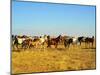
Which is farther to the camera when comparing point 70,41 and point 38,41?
point 70,41

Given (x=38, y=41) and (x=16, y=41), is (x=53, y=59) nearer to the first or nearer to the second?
(x=38, y=41)

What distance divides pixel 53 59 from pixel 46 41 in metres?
0.21

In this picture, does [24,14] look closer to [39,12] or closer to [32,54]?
[39,12]

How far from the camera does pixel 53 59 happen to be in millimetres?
2795

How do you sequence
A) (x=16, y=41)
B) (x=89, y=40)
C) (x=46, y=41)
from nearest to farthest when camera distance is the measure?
(x=16, y=41) → (x=46, y=41) → (x=89, y=40)

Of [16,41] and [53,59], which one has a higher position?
[16,41]

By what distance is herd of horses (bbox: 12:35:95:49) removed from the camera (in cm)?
265

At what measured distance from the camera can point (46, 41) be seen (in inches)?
109

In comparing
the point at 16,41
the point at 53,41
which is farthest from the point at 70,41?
the point at 16,41

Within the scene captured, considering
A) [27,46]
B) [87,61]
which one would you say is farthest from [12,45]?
[87,61]

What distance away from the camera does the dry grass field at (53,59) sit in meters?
2.66

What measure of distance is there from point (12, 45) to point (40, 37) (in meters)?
0.32

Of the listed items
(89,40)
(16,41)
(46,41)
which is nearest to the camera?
(16,41)

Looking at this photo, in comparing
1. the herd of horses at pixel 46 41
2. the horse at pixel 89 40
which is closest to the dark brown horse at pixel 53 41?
the herd of horses at pixel 46 41
